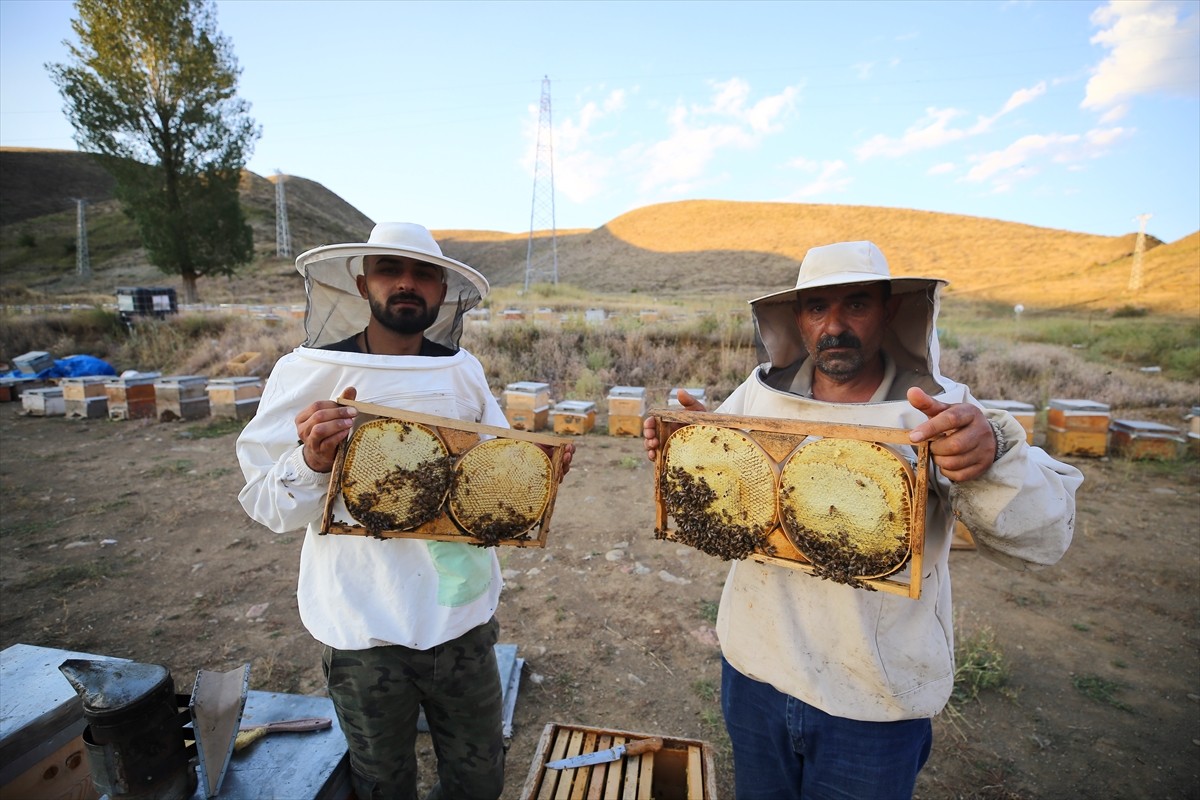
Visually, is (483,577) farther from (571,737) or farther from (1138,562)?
(1138,562)

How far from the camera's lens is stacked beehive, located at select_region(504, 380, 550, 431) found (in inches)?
339

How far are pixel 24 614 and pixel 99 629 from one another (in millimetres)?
747

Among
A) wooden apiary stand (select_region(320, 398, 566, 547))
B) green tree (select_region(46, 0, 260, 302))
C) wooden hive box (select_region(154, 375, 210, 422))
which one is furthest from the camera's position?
green tree (select_region(46, 0, 260, 302))

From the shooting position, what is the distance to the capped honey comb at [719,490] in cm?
189

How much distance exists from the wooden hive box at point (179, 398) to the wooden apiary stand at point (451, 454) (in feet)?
35.0

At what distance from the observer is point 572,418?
29.6ft

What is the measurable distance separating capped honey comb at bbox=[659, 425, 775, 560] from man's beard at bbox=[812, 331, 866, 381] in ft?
1.44

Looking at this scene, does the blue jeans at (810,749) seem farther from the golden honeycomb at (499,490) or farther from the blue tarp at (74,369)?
the blue tarp at (74,369)

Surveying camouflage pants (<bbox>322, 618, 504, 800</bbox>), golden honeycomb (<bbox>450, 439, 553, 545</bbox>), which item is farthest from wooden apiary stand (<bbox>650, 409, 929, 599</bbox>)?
camouflage pants (<bbox>322, 618, 504, 800</bbox>)

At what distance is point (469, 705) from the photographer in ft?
7.33

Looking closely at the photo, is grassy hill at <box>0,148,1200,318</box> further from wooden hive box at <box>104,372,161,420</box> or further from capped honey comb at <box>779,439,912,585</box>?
capped honey comb at <box>779,439,912,585</box>

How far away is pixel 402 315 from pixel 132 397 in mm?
11366

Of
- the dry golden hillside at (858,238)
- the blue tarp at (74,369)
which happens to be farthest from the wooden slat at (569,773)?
the dry golden hillside at (858,238)

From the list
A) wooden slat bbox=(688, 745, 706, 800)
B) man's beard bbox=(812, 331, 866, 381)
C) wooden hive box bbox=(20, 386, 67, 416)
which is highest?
man's beard bbox=(812, 331, 866, 381)
